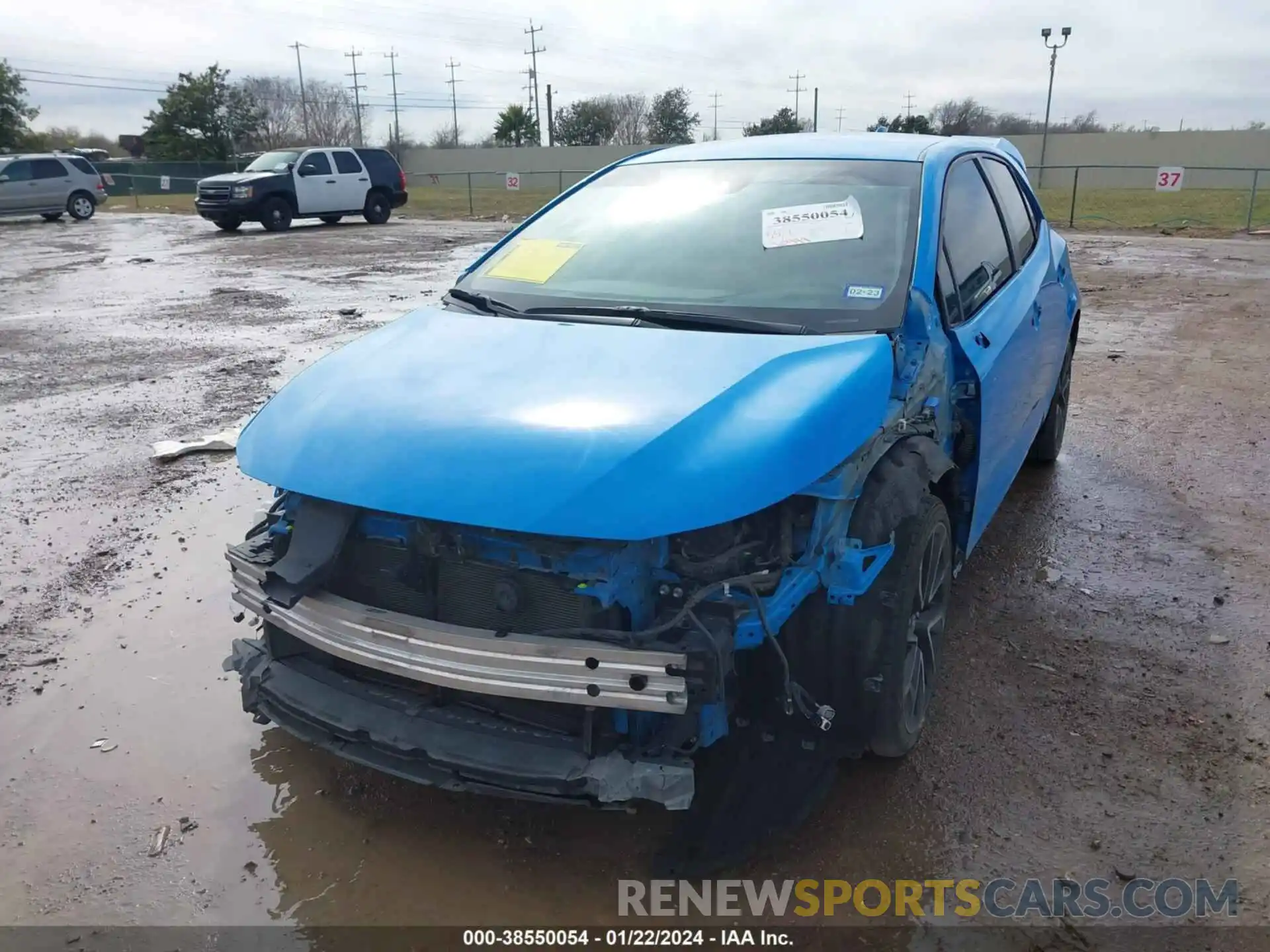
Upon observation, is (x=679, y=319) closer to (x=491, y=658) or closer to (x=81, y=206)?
(x=491, y=658)

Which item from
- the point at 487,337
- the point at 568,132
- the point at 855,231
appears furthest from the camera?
the point at 568,132

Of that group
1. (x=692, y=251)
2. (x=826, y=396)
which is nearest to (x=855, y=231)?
(x=692, y=251)

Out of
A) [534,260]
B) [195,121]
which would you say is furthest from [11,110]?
[534,260]

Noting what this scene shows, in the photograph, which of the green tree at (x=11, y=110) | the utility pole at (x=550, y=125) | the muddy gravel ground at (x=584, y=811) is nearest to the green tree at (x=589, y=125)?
the utility pole at (x=550, y=125)

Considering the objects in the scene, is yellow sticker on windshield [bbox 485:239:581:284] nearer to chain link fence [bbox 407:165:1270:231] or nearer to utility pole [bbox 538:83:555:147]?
chain link fence [bbox 407:165:1270:231]

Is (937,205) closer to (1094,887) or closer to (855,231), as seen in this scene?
(855,231)

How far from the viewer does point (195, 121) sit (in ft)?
170

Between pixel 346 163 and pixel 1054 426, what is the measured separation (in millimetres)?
21403

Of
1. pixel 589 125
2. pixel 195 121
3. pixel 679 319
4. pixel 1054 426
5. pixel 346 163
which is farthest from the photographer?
pixel 589 125

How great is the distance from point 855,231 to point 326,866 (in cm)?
259

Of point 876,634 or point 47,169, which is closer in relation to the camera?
point 876,634

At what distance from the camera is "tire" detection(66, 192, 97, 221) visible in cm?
2659

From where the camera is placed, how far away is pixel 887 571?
2695mm

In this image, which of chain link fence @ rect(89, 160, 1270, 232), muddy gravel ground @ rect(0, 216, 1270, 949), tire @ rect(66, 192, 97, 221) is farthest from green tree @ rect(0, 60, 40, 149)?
A: muddy gravel ground @ rect(0, 216, 1270, 949)
